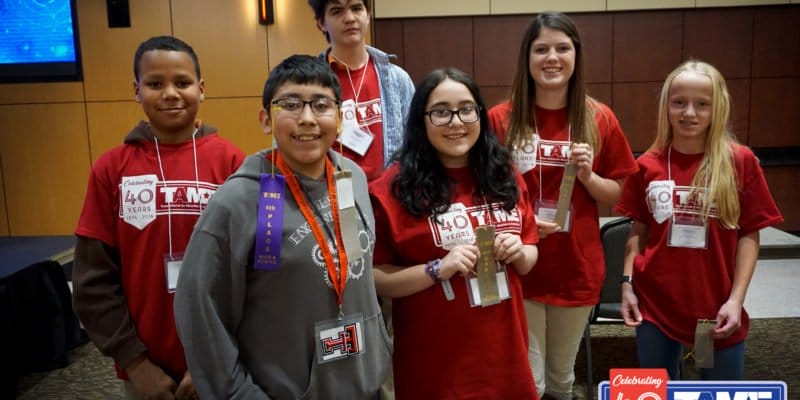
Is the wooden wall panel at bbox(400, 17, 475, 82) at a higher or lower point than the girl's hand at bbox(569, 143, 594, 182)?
higher

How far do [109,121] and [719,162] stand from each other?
5237mm

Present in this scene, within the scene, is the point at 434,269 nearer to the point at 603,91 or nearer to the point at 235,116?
the point at 235,116

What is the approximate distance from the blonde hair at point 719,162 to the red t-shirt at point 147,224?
1.51 metres

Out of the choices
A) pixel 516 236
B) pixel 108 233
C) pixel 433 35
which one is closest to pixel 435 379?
pixel 516 236

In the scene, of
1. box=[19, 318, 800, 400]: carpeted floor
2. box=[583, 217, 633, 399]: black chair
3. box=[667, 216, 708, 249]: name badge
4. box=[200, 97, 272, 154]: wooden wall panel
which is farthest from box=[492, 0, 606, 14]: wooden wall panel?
box=[667, 216, 708, 249]: name badge

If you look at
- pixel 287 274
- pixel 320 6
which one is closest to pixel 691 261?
pixel 287 274

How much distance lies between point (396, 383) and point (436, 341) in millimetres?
200

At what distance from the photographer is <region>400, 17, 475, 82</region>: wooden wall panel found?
19.3 ft

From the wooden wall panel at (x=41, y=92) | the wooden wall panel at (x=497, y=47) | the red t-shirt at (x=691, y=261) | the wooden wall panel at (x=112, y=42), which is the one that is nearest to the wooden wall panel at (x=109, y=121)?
the wooden wall panel at (x=112, y=42)

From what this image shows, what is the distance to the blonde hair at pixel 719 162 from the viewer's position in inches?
71.1

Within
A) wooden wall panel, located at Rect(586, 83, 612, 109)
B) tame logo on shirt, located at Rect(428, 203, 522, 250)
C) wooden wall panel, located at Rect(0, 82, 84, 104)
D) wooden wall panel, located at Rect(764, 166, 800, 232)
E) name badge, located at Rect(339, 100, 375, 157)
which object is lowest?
wooden wall panel, located at Rect(764, 166, 800, 232)

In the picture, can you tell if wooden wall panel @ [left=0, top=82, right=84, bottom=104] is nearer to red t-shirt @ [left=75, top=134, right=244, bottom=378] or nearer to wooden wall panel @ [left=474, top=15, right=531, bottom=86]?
wooden wall panel @ [left=474, top=15, right=531, bottom=86]

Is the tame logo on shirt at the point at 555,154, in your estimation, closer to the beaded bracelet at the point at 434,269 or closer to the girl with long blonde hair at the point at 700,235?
the girl with long blonde hair at the point at 700,235

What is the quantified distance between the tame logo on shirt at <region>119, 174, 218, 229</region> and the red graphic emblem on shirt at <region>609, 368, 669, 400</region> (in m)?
1.09
